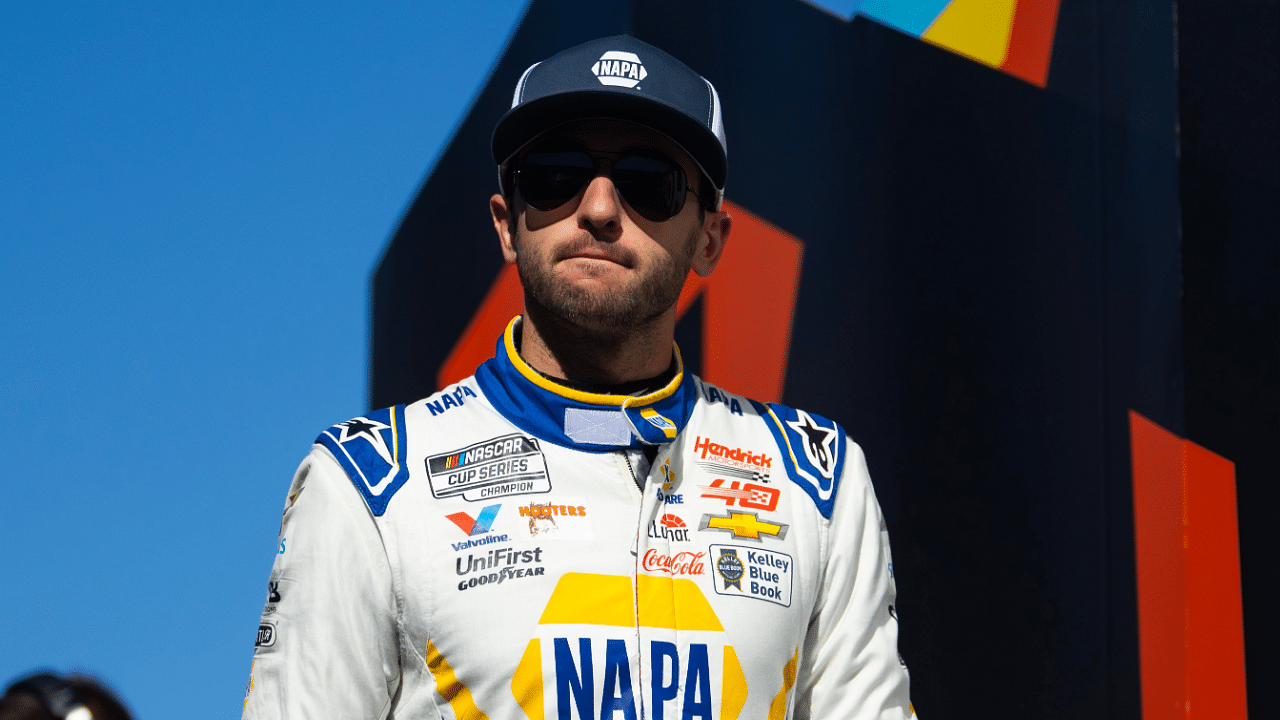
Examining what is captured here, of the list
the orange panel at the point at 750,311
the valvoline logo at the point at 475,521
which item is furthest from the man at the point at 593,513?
the orange panel at the point at 750,311

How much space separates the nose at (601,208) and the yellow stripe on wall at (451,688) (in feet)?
1.90

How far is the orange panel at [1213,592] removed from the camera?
2.16 metres

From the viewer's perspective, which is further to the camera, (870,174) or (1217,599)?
(870,174)

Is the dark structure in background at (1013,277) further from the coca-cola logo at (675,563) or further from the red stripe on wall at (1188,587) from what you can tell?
the coca-cola logo at (675,563)

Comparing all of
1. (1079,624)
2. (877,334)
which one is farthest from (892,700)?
(877,334)

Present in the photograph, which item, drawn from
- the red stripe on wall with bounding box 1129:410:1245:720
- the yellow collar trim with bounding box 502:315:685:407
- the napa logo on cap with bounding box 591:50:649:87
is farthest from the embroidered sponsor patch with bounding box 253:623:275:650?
the red stripe on wall with bounding box 1129:410:1245:720

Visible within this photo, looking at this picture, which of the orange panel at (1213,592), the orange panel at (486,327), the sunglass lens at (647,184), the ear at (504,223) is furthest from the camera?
the orange panel at (486,327)

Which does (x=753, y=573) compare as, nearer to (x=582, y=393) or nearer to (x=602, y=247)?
(x=582, y=393)

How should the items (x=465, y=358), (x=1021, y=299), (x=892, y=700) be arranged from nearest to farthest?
1. (x=892, y=700)
2. (x=1021, y=299)
3. (x=465, y=358)

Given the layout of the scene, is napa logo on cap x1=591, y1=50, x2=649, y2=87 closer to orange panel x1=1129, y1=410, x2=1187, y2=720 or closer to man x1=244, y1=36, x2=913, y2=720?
man x1=244, y1=36, x2=913, y2=720

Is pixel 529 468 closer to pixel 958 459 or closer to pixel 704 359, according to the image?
pixel 704 359

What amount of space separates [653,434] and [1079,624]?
4.08ft

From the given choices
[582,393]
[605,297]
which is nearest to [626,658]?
[582,393]

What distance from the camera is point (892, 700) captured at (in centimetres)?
152
